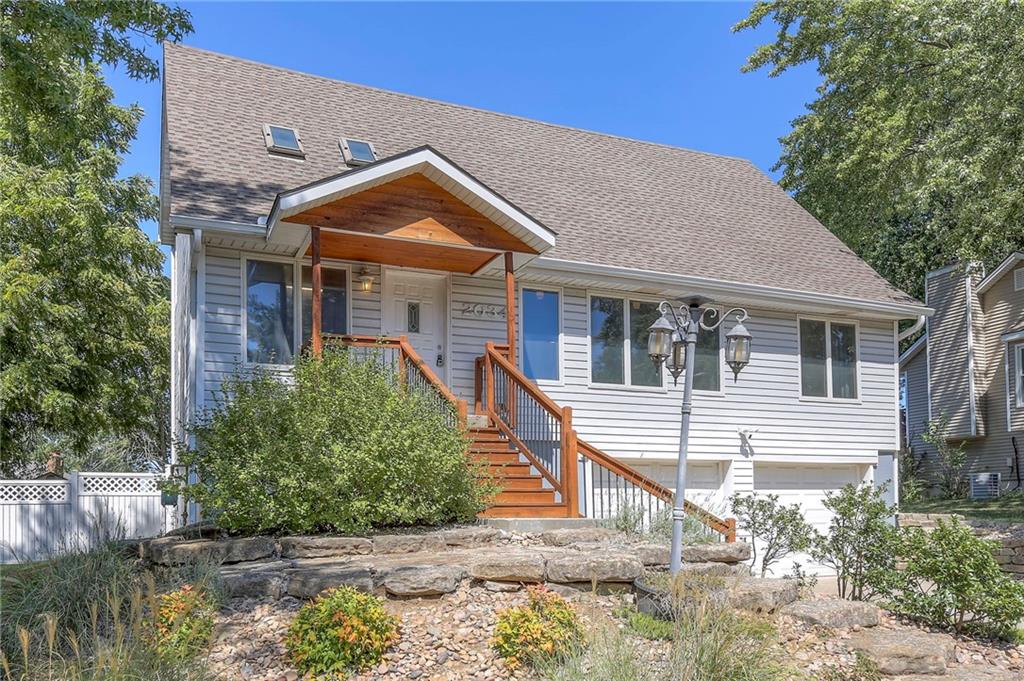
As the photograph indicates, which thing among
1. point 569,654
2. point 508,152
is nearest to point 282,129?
point 508,152

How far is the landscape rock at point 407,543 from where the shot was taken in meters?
7.37

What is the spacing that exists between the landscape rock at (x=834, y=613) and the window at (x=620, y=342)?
623cm

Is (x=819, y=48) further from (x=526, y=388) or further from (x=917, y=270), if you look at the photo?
(x=526, y=388)

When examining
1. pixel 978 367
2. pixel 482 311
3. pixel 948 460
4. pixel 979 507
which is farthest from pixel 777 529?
pixel 978 367

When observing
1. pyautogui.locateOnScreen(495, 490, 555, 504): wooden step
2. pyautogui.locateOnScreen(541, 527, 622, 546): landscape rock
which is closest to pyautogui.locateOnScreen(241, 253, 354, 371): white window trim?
pyautogui.locateOnScreen(495, 490, 555, 504): wooden step

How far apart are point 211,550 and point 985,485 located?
2104 centimetres

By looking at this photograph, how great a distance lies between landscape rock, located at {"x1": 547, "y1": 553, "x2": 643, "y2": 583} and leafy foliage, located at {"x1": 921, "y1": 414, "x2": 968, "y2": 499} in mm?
17879

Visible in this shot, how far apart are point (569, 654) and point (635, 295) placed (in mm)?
8465

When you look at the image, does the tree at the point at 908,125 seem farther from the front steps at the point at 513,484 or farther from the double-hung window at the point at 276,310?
the double-hung window at the point at 276,310

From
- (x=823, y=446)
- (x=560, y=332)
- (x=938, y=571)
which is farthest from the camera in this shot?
(x=823, y=446)

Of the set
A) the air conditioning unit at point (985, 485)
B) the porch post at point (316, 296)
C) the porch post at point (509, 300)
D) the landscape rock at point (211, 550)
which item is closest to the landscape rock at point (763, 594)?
the landscape rock at point (211, 550)

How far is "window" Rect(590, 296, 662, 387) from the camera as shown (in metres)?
13.0

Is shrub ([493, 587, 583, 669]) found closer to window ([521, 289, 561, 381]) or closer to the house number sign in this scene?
the house number sign

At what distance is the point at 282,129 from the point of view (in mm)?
12734
